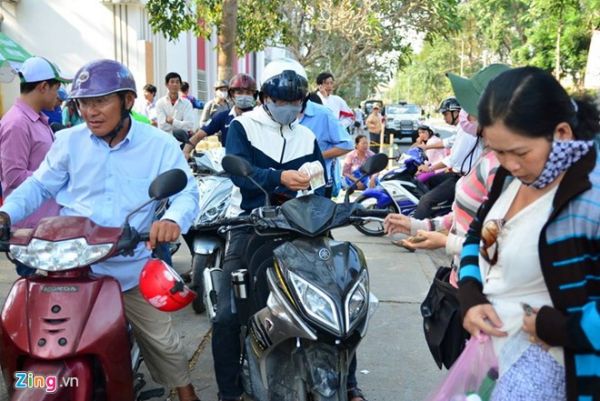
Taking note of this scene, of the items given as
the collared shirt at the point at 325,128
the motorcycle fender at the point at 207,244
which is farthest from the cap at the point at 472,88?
the collared shirt at the point at 325,128

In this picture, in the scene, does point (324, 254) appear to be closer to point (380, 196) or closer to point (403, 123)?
point (380, 196)

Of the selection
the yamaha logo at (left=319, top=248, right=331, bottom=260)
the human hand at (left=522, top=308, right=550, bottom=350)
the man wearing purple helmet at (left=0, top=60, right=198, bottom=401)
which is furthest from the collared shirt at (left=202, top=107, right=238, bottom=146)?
the human hand at (left=522, top=308, right=550, bottom=350)

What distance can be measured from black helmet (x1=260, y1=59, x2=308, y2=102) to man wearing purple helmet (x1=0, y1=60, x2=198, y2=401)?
2.08ft

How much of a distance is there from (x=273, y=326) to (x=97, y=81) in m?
1.30

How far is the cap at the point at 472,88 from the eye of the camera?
8.27ft

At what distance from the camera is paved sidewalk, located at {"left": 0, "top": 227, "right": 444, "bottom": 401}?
3652 mm

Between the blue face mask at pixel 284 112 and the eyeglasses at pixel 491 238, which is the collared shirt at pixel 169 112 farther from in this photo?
the eyeglasses at pixel 491 238

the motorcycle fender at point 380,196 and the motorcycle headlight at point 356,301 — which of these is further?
the motorcycle fender at point 380,196

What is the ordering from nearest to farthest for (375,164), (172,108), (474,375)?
(474,375), (375,164), (172,108)

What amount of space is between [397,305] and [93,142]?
3.17 metres

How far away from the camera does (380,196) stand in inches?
302

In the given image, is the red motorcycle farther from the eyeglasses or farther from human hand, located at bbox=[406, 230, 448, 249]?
the eyeglasses

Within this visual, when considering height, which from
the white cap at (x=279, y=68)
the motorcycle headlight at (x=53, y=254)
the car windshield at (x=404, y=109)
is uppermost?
the white cap at (x=279, y=68)

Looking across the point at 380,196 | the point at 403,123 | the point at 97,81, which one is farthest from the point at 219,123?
the point at 403,123
